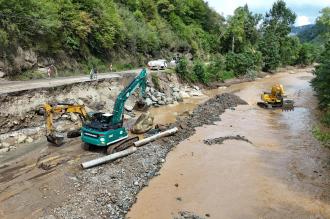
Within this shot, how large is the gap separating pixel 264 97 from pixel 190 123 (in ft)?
45.3

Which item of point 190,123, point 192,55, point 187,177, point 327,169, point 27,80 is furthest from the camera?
point 192,55

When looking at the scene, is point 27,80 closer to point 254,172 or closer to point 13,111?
point 13,111

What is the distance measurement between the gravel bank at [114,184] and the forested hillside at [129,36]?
55.0ft

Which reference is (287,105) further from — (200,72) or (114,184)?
(114,184)

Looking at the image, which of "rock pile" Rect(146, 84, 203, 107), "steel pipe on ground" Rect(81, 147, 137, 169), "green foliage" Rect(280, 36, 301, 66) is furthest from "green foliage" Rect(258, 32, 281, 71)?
"steel pipe on ground" Rect(81, 147, 137, 169)

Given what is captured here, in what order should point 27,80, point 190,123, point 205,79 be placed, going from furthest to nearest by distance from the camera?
point 205,79 < point 27,80 < point 190,123

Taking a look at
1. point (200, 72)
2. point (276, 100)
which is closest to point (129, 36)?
point (200, 72)

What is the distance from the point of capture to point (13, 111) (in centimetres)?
2364

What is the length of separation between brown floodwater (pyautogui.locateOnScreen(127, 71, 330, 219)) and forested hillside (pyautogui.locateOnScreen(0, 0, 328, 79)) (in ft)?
60.0

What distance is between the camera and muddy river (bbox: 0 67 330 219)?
15.3 metres

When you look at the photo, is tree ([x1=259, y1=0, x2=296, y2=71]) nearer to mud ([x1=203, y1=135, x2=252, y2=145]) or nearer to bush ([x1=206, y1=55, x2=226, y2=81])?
bush ([x1=206, y1=55, x2=226, y2=81])

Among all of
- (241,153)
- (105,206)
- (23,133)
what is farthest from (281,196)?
(23,133)

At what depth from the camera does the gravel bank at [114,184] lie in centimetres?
1422

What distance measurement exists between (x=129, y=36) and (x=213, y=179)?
116ft
